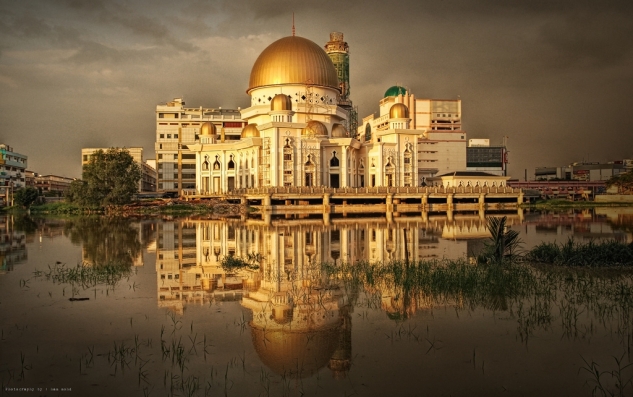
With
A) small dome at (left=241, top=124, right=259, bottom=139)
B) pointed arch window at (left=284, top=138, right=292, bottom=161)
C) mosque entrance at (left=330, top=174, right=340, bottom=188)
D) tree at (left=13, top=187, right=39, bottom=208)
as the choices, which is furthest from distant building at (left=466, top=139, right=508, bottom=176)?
tree at (left=13, top=187, right=39, bottom=208)

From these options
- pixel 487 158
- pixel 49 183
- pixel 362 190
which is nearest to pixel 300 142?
pixel 362 190

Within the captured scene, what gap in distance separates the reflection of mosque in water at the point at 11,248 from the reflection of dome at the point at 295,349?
398 inches

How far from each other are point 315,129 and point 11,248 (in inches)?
1352

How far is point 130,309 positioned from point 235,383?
4.39 metres

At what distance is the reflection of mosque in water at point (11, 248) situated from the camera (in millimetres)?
16500

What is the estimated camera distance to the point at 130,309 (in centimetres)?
1028

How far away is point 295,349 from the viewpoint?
783cm

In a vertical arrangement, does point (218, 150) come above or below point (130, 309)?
above

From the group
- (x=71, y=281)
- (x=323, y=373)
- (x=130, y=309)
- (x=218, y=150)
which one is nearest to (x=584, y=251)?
(x=323, y=373)

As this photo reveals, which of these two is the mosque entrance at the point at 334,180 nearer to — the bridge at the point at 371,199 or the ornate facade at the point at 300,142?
the ornate facade at the point at 300,142

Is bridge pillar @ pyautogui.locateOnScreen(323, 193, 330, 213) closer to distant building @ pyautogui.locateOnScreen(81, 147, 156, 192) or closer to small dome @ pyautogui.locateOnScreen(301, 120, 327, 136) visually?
small dome @ pyautogui.locateOnScreen(301, 120, 327, 136)

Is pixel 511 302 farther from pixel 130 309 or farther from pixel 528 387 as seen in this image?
pixel 130 309

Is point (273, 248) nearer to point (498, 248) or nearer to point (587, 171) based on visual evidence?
point (498, 248)

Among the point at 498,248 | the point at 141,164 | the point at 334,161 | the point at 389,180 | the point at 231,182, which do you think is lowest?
the point at 498,248
